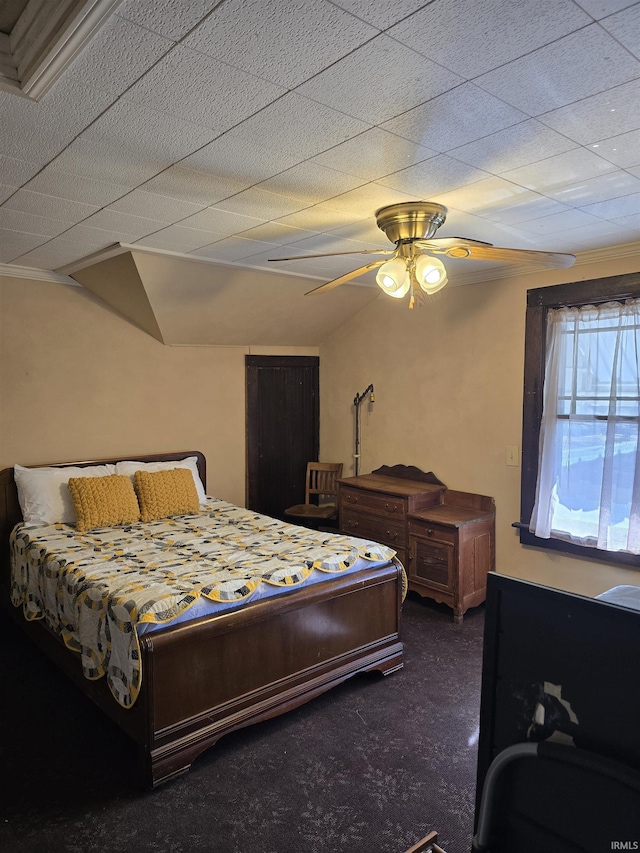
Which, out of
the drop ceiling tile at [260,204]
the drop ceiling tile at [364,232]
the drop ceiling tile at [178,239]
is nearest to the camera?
the drop ceiling tile at [260,204]

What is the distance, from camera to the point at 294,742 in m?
2.57

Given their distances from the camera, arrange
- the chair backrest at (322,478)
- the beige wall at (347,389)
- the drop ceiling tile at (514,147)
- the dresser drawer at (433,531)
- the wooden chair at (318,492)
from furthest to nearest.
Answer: the chair backrest at (322,478) → the wooden chair at (318,492) → the beige wall at (347,389) → the dresser drawer at (433,531) → the drop ceiling tile at (514,147)

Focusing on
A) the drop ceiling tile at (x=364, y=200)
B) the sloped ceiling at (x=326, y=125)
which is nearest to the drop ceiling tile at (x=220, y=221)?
the sloped ceiling at (x=326, y=125)

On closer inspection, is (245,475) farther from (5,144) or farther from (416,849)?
(416,849)

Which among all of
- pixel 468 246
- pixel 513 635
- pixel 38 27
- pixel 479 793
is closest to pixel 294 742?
pixel 479 793

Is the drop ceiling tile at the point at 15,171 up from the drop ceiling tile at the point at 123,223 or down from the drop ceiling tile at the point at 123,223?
up

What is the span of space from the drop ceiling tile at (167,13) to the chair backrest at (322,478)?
167 inches

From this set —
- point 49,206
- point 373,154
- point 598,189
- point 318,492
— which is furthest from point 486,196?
point 318,492

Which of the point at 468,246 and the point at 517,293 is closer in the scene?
the point at 468,246

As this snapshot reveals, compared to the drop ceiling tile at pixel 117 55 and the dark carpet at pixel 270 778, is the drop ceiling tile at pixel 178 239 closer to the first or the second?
the drop ceiling tile at pixel 117 55

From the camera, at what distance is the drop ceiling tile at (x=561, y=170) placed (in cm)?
211

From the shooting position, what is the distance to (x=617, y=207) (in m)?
2.68

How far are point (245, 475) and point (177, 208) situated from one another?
2901 mm

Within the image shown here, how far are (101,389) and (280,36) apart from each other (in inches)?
135
